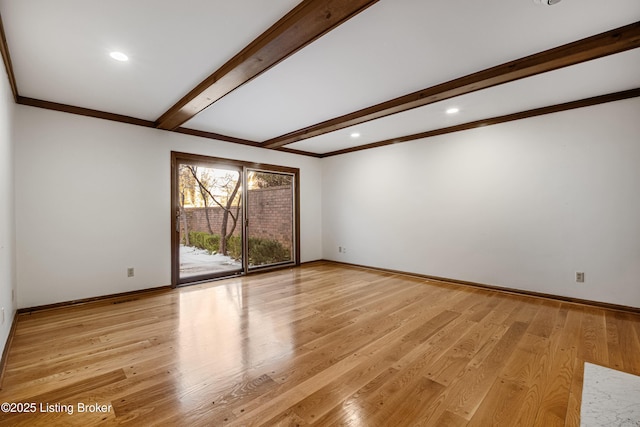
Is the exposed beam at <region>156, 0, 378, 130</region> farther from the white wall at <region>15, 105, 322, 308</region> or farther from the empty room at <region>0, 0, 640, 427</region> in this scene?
the white wall at <region>15, 105, 322, 308</region>

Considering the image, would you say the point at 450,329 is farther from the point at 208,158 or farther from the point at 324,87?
the point at 208,158

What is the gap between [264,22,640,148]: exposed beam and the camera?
2.11 meters

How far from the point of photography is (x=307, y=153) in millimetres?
6215

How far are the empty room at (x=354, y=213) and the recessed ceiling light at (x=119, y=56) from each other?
2 centimetres

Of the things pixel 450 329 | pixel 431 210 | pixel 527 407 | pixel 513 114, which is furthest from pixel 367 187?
pixel 527 407

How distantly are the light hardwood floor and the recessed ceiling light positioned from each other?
2476 millimetres

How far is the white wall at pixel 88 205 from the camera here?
3266 millimetres

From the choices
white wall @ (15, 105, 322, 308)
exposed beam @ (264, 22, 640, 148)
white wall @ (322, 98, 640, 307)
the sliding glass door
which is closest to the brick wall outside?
the sliding glass door

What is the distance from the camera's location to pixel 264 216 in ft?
18.5

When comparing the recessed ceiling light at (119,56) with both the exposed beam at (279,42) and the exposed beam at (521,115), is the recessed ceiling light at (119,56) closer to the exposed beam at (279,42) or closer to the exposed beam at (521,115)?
the exposed beam at (279,42)

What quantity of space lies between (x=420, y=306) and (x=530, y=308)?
127 cm

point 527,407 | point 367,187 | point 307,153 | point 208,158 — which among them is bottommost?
point 527,407

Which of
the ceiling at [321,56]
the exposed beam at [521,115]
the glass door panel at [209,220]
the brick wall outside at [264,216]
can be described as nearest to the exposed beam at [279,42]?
the ceiling at [321,56]

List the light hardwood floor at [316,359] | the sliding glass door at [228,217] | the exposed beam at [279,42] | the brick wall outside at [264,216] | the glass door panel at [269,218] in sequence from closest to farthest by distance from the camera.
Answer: the light hardwood floor at [316,359], the exposed beam at [279,42], the sliding glass door at [228,217], the brick wall outside at [264,216], the glass door panel at [269,218]
